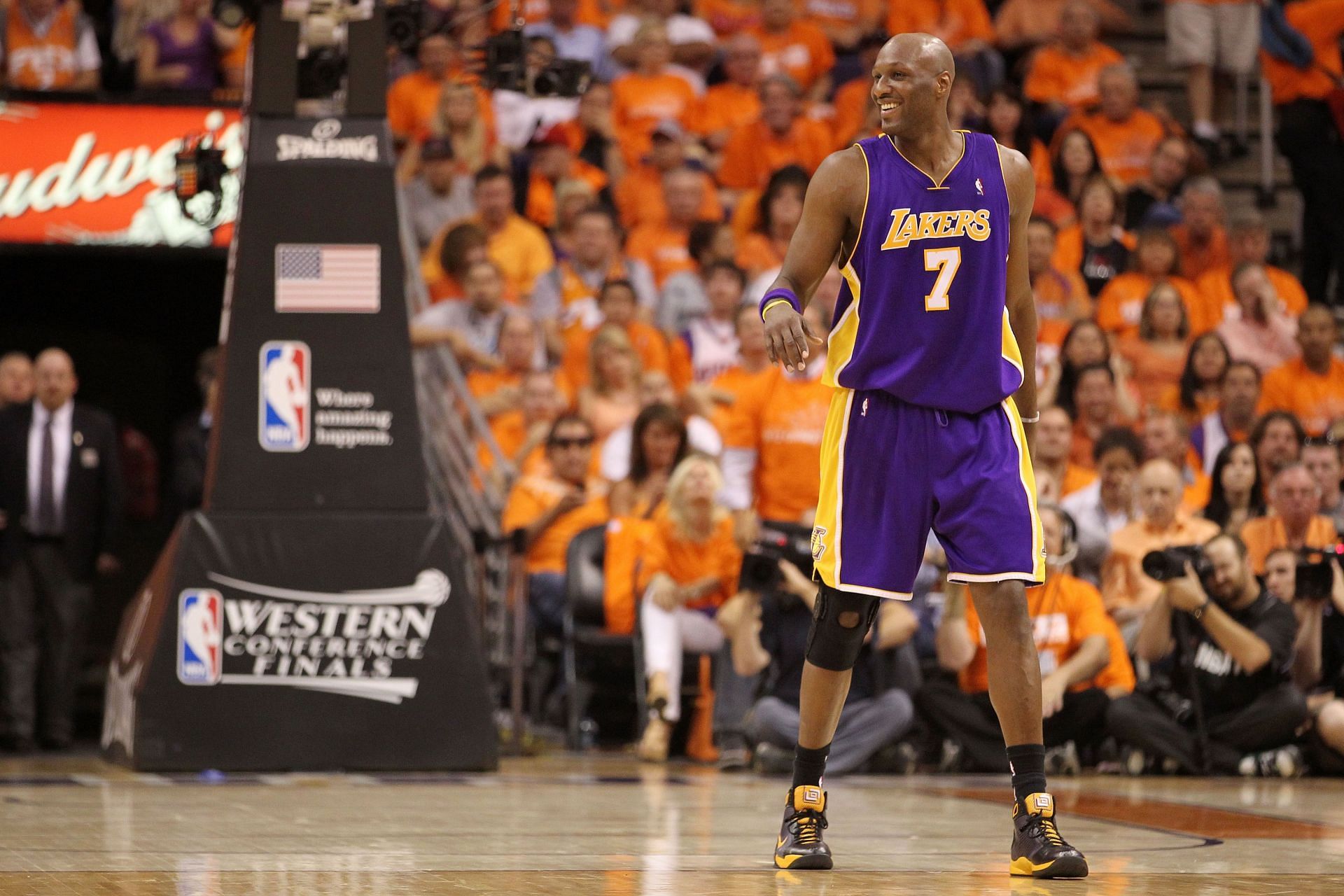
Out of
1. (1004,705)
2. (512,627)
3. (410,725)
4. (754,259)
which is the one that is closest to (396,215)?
(410,725)

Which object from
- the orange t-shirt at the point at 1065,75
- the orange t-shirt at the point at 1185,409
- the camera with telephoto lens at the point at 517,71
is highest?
the orange t-shirt at the point at 1065,75

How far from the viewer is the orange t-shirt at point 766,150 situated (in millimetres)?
14266

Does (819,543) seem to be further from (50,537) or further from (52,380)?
(52,380)

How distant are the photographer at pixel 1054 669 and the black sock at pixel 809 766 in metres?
3.54

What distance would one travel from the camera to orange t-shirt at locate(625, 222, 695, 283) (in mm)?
13164

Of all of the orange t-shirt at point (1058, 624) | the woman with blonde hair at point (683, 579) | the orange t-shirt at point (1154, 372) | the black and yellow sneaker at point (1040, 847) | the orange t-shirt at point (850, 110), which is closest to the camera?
the black and yellow sneaker at point (1040, 847)

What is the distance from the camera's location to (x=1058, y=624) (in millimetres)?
9000

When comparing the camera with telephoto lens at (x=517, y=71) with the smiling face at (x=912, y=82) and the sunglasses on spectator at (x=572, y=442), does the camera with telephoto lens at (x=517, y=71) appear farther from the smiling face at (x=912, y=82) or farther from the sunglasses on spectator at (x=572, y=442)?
the smiling face at (x=912, y=82)

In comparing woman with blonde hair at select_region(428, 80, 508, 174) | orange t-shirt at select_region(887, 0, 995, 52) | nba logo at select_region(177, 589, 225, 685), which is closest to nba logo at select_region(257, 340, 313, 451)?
nba logo at select_region(177, 589, 225, 685)

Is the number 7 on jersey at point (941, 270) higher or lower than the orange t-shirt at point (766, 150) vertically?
lower

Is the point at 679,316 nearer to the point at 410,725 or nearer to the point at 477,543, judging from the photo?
the point at 477,543

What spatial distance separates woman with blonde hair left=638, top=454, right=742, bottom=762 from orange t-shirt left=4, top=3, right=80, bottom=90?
5387 mm

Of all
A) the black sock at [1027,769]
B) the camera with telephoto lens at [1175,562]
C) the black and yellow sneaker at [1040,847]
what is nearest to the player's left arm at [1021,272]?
the black sock at [1027,769]

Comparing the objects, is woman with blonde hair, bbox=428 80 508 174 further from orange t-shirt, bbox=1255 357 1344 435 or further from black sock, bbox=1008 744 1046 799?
black sock, bbox=1008 744 1046 799
